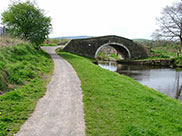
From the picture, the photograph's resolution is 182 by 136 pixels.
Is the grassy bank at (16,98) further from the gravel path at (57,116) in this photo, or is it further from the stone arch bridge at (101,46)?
the stone arch bridge at (101,46)

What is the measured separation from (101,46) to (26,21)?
16.4 meters

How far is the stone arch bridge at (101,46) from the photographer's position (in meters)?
33.4

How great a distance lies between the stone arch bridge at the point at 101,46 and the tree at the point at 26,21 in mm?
9197

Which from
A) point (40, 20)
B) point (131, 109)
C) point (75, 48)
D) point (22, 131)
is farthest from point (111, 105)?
point (75, 48)

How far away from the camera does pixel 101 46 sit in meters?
34.8

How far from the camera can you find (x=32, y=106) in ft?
19.8

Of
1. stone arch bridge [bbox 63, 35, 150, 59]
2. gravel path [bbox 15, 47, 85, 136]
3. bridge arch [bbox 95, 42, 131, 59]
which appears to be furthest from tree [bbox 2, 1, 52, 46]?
gravel path [bbox 15, 47, 85, 136]

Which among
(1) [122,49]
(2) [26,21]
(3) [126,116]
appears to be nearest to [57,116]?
(3) [126,116]

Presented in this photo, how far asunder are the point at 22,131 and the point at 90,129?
6.11 ft

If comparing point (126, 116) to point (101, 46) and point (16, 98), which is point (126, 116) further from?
point (101, 46)

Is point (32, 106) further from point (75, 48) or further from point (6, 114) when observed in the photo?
point (75, 48)

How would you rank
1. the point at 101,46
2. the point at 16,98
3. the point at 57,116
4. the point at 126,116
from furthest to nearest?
the point at 101,46 < the point at 16,98 < the point at 126,116 < the point at 57,116

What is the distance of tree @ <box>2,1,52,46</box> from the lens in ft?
73.7

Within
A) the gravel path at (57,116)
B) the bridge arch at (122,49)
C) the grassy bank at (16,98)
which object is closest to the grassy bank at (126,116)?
the gravel path at (57,116)
